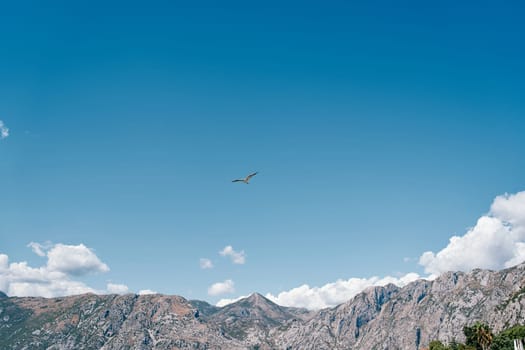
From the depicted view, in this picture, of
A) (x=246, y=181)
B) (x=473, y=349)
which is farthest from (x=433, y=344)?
(x=246, y=181)

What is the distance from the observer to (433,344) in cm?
18425

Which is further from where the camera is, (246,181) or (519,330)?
(519,330)

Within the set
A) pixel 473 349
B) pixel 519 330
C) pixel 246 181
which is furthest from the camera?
pixel 519 330

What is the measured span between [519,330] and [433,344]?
30.1 metres

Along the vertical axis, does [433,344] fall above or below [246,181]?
below

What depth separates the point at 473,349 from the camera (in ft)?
519

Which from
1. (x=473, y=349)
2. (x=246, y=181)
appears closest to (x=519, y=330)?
(x=473, y=349)

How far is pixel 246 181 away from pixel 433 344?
15349cm

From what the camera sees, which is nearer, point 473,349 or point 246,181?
point 246,181

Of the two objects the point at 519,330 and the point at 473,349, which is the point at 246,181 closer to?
the point at 473,349

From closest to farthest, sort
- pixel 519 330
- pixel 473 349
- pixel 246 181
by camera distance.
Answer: pixel 246 181
pixel 473 349
pixel 519 330

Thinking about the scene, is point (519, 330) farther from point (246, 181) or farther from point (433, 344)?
point (246, 181)

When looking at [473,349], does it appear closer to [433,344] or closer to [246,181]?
[433,344]

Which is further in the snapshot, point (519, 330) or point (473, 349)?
point (519, 330)
